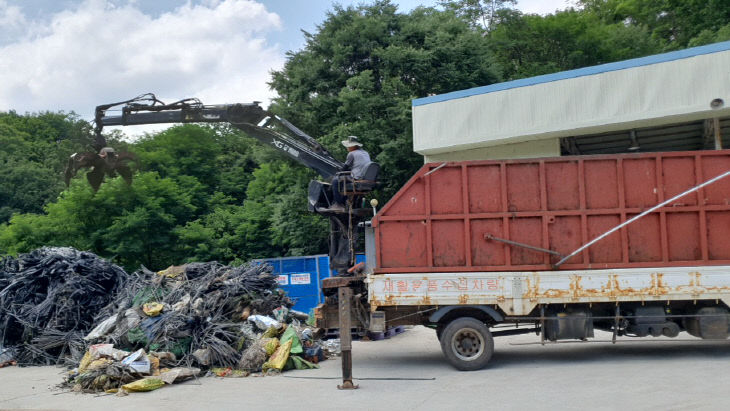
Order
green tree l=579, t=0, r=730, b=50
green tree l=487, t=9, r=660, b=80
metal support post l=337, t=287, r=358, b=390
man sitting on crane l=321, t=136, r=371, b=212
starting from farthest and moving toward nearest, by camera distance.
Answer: green tree l=579, t=0, r=730, b=50, green tree l=487, t=9, r=660, b=80, man sitting on crane l=321, t=136, r=371, b=212, metal support post l=337, t=287, r=358, b=390

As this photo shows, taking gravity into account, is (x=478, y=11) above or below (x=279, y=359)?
above

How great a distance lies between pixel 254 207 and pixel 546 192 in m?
20.3

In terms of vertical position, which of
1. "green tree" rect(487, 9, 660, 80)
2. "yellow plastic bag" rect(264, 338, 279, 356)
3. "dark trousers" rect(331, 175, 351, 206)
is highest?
"green tree" rect(487, 9, 660, 80)

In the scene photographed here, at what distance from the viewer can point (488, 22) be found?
37844 millimetres

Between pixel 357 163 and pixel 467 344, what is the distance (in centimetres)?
358

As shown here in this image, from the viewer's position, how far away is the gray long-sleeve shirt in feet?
36.7

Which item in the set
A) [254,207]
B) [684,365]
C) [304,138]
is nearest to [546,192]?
[684,365]

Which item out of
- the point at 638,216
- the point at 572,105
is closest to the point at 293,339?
the point at 638,216

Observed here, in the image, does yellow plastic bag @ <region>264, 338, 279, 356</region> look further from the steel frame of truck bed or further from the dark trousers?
the dark trousers

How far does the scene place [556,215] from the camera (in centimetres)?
1019

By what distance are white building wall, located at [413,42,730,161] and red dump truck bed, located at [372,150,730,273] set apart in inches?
114

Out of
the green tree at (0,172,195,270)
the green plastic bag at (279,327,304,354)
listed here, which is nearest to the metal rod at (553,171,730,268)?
the green plastic bag at (279,327,304,354)

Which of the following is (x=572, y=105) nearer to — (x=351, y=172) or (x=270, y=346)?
(x=351, y=172)

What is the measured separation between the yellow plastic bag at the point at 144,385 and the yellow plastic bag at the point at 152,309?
2017mm
